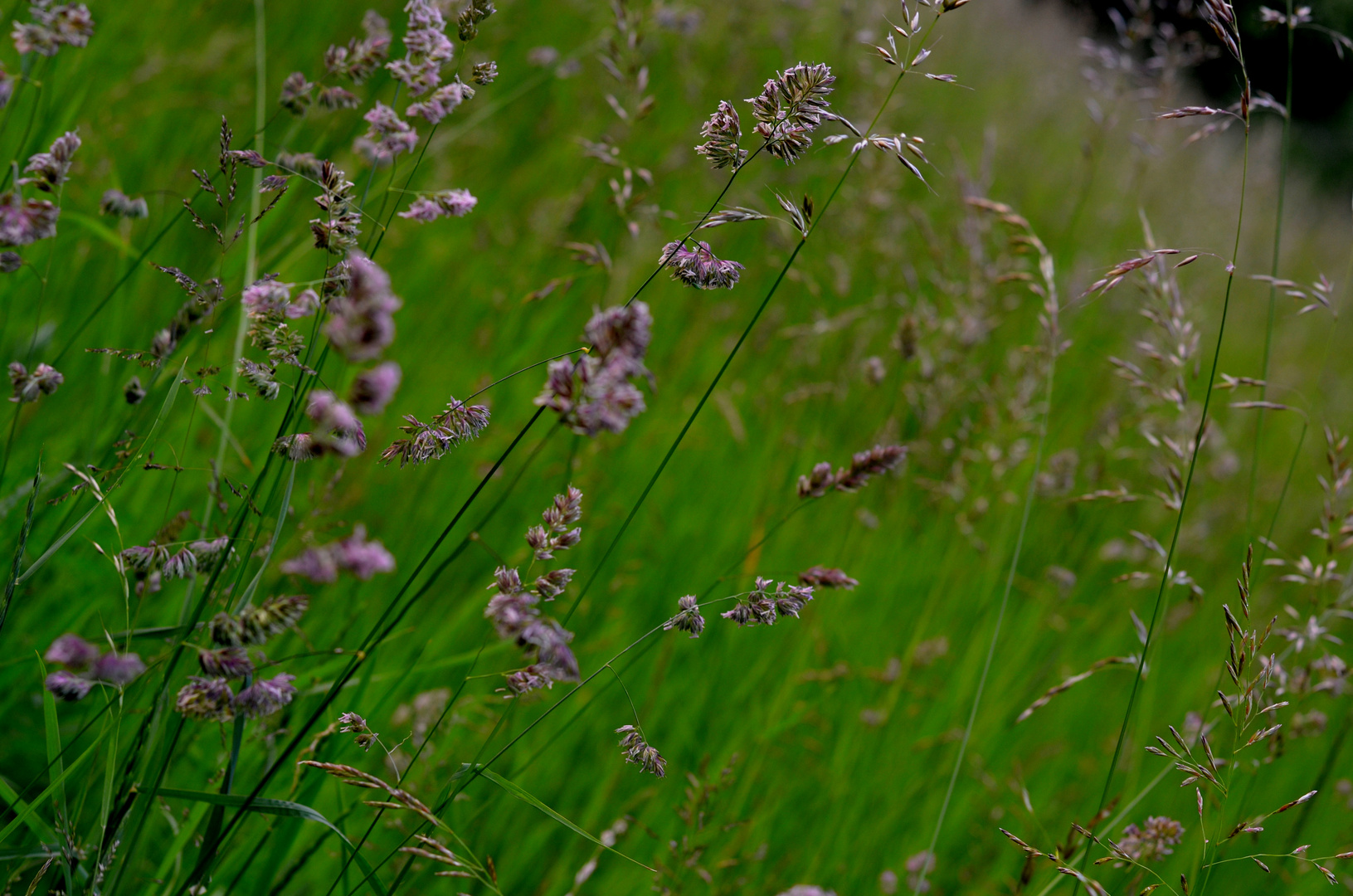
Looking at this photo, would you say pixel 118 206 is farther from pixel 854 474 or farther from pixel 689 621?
pixel 854 474

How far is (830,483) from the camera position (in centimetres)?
121

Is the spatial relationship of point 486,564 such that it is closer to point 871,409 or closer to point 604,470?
point 604,470

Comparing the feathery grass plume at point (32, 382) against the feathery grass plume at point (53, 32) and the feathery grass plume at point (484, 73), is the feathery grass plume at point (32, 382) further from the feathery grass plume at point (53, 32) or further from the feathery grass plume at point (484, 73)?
the feathery grass plume at point (484, 73)

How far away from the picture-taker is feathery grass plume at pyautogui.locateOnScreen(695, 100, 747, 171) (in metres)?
0.97

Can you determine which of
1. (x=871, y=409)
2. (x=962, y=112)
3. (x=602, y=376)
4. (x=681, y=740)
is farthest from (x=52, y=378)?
(x=962, y=112)

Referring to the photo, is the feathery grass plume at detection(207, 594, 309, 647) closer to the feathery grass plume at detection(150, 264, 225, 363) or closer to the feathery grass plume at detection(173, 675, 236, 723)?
the feathery grass plume at detection(173, 675, 236, 723)

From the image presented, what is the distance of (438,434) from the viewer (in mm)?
919

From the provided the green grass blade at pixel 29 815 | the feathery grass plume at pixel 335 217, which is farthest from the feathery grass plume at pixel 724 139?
the green grass blade at pixel 29 815

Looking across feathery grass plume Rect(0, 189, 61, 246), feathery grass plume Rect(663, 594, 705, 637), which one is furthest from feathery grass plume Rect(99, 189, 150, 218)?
feathery grass plume Rect(663, 594, 705, 637)

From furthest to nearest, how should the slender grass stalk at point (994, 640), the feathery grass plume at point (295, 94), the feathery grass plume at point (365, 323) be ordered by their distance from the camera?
the slender grass stalk at point (994, 640) → the feathery grass plume at point (295, 94) → the feathery grass plume at point (365, 323)

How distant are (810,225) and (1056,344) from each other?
1105 mm

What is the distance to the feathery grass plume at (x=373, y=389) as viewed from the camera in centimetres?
57

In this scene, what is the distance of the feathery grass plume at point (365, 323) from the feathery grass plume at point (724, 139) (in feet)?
1.73

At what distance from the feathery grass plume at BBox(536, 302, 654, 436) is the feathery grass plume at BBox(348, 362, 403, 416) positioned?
14cm
